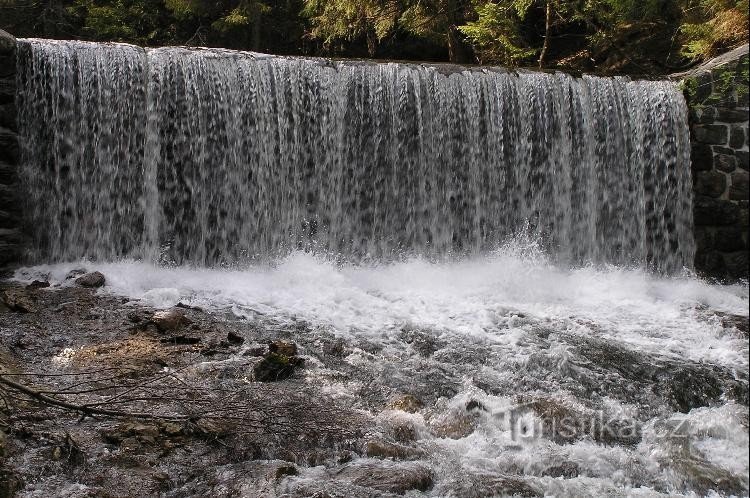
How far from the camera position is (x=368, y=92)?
8.91 metres

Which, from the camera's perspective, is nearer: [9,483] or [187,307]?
[9,483]

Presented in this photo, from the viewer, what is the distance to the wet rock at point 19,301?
620 cm

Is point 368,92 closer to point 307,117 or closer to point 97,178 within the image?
point 307,117

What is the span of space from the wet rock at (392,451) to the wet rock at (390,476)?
97 millimetres

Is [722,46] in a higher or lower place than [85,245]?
higher

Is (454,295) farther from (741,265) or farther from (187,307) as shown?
(741,265)

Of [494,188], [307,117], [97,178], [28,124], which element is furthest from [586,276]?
[28,124]

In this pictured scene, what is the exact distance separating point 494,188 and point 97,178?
464 cm

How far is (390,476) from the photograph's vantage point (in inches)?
144

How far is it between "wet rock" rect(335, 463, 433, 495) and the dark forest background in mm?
6398

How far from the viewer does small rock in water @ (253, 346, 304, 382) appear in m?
4.90

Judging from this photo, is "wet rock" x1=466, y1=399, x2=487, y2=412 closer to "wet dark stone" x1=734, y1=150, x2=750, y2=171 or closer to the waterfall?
"wet dark stone" x1=734, y1=150, x2=750, y2=171

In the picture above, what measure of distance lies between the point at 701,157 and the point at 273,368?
613cm

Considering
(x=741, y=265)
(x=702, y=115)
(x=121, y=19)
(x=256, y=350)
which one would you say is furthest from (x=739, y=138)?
(x=121, y=19)
